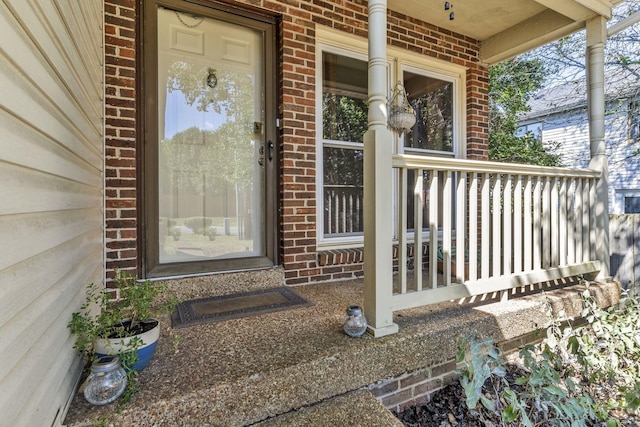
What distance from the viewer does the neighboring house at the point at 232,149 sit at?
981mm

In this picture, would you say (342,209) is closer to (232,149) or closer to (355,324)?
(232,149)

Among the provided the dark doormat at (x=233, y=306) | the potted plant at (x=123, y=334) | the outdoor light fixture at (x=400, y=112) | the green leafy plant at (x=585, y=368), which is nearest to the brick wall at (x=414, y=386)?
the green leafy plant at (x=585, y=368)

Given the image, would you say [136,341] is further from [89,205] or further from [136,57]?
[136,57]

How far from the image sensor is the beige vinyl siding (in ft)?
2.66

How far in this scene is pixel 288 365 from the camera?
1416mm

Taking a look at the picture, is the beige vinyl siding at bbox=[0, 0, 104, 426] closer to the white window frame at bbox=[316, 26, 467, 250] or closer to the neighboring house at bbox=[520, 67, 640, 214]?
the white window frame at bbox=[316, 26, 467, 250]

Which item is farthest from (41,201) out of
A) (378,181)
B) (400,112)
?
(400,112)

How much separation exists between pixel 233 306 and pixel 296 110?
1.61m

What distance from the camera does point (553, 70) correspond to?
7.46 m

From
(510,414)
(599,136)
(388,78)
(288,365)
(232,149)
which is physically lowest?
(510,414)

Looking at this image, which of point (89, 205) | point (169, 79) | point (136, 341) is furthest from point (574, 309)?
point (169, 79)

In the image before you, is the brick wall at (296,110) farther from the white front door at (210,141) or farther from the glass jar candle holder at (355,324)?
the glass jar candle holder at (355,324)

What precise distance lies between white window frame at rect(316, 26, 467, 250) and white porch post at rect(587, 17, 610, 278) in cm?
117

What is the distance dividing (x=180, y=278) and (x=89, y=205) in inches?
31.6
